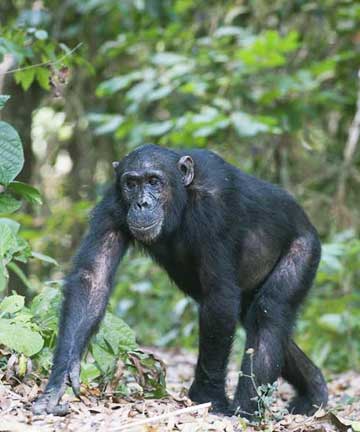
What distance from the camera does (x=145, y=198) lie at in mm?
6707

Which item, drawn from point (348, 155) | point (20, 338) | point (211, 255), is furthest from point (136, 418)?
point (348, 155)

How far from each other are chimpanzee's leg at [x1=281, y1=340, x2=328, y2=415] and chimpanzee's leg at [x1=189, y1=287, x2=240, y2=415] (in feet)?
4.13

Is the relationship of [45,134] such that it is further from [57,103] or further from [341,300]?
[341,300]

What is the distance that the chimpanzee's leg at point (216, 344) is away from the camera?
648 cm

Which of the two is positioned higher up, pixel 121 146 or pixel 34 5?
pixel 34 5

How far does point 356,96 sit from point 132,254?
444 centimetres

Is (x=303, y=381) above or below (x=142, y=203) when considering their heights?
below

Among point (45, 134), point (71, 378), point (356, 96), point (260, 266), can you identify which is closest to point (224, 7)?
point (356, 96)

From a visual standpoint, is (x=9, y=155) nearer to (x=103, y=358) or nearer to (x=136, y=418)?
(x=103, y=358)

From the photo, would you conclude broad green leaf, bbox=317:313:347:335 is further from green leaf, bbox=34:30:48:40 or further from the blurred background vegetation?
green leaf, bbox=34:30:48:40

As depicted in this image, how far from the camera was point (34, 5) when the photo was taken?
1163 centimetres

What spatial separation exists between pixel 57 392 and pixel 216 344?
1511mm

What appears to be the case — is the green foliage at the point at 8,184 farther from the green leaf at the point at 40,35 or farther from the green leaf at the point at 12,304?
the green leaf at the point at 40,35

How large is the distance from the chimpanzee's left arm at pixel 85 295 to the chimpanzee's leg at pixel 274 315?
4.20 ft
